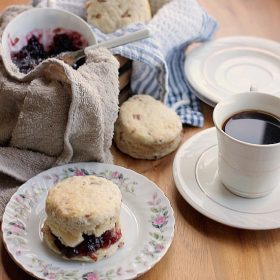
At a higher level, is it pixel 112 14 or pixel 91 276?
pixel 112 14

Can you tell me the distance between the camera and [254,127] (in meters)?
0.87

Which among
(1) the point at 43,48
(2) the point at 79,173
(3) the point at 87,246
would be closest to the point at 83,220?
(3) the point at 87,246

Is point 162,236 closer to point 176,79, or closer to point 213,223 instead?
point 213,223

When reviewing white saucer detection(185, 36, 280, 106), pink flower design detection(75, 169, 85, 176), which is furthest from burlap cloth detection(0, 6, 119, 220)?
white saucer detection(185, 36, 280, 106)

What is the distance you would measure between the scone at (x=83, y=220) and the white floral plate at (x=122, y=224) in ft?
0.05

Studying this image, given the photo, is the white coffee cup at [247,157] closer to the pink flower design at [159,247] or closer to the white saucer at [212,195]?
the white saucer at [212,195]

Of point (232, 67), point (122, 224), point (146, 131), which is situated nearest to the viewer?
point (122, 224)

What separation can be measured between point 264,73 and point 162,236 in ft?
1.63

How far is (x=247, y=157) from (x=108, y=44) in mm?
320

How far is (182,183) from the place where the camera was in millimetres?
902

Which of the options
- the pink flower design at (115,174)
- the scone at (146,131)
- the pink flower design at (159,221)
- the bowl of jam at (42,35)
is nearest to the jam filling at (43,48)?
the bowl of jam at (42,35)

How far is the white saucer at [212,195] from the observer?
0.85 m

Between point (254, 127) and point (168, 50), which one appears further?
point (168, 50)

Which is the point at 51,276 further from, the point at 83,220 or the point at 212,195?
the point at 212,195
